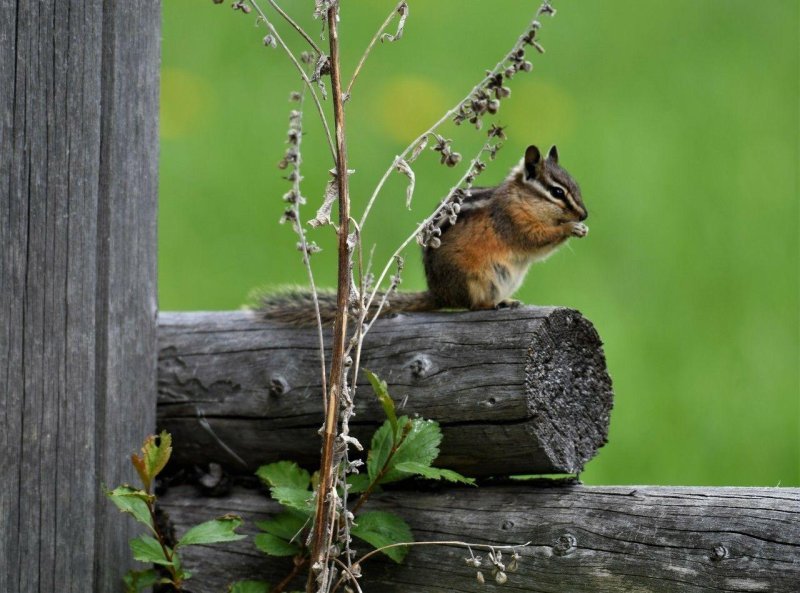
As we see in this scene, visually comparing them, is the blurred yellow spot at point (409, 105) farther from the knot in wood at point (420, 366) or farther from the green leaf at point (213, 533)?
the green leaf at point (213, 533)

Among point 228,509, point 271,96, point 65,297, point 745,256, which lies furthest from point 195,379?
point 271,96

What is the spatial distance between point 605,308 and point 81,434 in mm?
3215

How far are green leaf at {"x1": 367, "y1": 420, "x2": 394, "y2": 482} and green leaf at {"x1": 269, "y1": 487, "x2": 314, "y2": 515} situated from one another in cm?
14

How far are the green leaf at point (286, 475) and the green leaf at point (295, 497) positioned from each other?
91mm

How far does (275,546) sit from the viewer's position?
2646 millimetres

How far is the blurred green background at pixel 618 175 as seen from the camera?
4.98 m

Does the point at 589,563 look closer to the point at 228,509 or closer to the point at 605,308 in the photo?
the point at 228,509

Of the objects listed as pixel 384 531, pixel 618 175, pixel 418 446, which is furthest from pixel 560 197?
pixel 618 175

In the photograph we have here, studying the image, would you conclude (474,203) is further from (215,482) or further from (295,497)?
(295,497)

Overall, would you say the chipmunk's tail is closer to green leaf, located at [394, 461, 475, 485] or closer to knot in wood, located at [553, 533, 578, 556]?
green leaf, located at [394, 461, 475, 485]

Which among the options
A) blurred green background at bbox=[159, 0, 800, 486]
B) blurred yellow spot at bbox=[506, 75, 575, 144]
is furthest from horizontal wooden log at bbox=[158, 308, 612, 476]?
blurred yellow spot at bbox=[506, 75, 575, 144]

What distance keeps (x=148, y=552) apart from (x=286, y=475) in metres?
0.35

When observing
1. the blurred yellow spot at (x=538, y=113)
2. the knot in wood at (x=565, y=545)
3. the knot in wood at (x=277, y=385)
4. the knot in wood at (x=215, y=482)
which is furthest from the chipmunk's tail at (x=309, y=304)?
the blurred yellow spot at (x=538, y=113)

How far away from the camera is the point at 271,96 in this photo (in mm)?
6816
